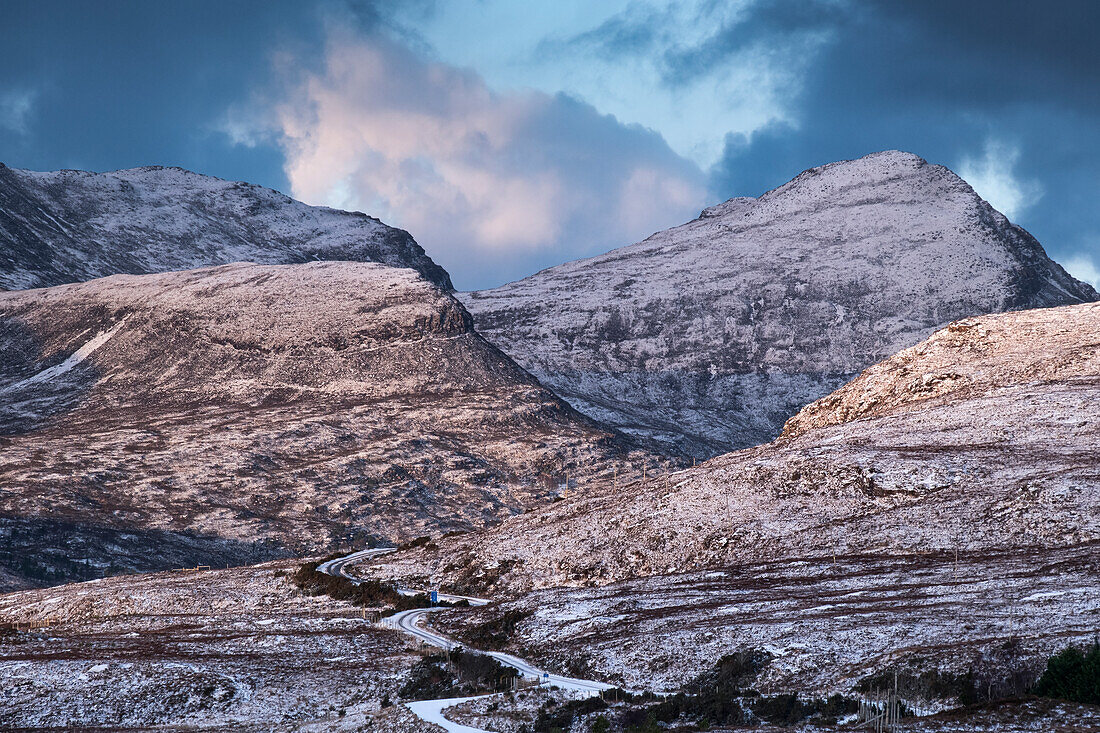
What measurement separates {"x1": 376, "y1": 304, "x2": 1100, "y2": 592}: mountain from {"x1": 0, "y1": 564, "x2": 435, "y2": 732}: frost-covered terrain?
19220 mm

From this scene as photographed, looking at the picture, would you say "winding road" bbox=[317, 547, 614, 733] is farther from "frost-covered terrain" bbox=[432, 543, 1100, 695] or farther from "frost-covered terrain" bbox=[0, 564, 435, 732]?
"frost-covered terrain" bbox=[432, 543, 1100, 695]

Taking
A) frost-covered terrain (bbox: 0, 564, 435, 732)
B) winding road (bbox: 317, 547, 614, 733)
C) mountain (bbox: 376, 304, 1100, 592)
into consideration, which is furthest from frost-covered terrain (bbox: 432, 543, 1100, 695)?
frost-covered terrain (bbox: 0, 564, 435, 732)

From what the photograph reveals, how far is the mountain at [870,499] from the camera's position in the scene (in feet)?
269

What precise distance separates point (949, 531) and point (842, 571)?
10.7 m

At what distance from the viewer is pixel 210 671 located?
6194cm

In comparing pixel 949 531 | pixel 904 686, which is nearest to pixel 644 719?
pixel 904 686

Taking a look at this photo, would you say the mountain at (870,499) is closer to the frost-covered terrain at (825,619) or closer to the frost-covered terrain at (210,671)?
the frost-covered terrain at (825,619)

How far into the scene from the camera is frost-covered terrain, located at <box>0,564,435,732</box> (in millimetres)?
55844

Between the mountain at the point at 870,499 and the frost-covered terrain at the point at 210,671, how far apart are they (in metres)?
19.2

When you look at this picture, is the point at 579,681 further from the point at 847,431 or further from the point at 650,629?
the point at 847,431

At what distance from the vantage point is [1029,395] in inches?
4188

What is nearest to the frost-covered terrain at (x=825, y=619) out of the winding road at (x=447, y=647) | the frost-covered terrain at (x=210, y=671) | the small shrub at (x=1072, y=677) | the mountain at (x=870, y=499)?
the winding road at (x=447, y=647)

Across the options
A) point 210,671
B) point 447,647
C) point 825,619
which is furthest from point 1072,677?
point 210,671

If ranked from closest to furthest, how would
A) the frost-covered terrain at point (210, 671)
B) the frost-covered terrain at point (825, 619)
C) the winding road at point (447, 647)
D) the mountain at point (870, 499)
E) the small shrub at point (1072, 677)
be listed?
the small shrub at point (1072, 677) < the frost-covered terrain at point (825, 619) < the winding road at point (447, 647) < the frost-covered terrain at point (210, 671) < the mountain at point (870, 499)
